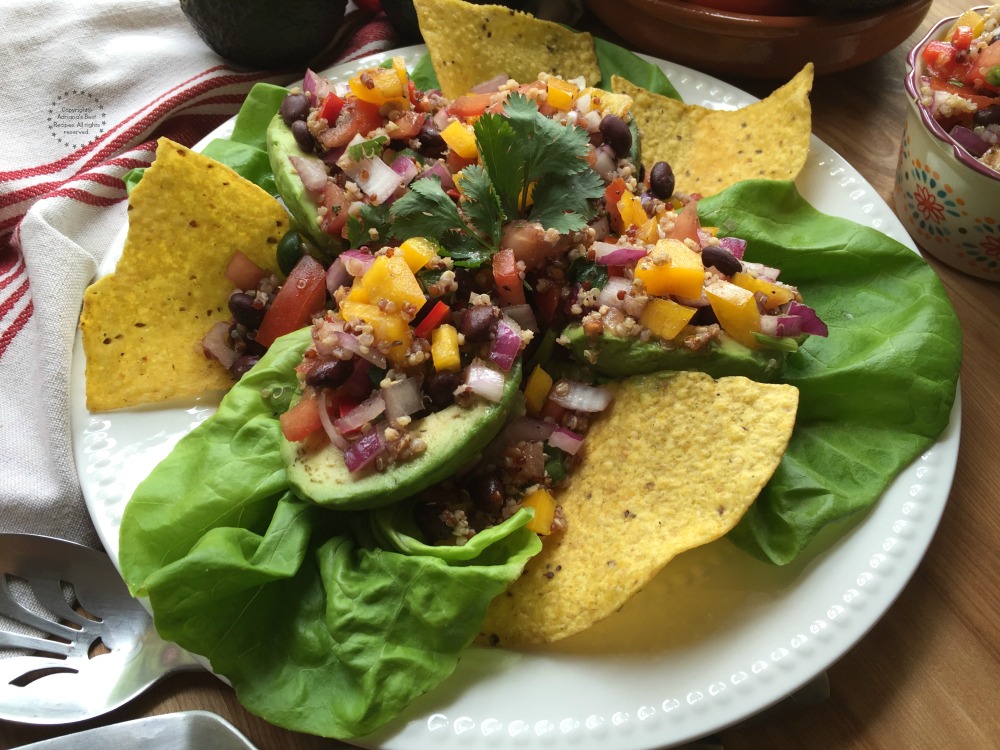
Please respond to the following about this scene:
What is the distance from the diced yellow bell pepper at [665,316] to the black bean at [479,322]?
403 mm

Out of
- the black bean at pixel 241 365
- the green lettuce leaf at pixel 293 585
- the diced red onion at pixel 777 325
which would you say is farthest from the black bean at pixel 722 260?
the black bean at pixel 241 365

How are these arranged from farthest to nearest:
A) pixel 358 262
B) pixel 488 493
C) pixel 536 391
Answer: pixel 536 391, pixel 358 262, pixel 488 493

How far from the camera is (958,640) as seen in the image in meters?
2.07

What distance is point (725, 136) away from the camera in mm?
2869

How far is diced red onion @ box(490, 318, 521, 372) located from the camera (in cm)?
215

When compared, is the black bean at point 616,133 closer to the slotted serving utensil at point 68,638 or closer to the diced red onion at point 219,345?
the diced red onion at point 219,345

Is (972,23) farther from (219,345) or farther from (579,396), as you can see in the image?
(219,345)

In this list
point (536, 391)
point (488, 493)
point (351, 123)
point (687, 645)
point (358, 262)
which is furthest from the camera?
point (351, 123)

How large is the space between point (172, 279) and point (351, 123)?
0.74 m

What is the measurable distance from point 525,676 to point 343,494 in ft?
2.02

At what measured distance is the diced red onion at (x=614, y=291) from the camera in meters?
2.22

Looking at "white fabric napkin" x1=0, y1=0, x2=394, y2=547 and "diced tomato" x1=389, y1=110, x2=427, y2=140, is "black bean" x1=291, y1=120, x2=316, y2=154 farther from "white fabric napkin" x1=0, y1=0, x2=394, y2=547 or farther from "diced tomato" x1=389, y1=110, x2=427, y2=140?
"white fabric napkin" x1=0, y1=0, x2=394, y2=547

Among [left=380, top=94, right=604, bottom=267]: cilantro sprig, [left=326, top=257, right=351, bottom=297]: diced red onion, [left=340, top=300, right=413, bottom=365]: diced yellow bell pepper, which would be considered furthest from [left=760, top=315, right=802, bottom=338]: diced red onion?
[left=326, top=257, right=351, bottom=297]: diced red onion

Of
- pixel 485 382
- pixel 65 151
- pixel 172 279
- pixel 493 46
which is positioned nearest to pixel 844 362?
pixel 485 382
